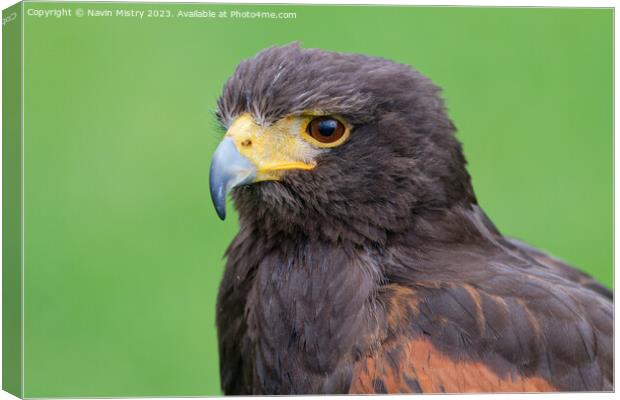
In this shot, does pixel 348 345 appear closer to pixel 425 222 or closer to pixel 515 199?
pixel 425 222

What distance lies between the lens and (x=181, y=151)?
22.2ft

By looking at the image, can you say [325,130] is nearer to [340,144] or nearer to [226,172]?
[340,144]

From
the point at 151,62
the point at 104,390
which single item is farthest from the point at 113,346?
the point at 151,62

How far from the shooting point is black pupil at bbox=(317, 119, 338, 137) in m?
4.38

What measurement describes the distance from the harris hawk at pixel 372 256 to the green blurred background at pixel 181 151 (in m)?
0.49

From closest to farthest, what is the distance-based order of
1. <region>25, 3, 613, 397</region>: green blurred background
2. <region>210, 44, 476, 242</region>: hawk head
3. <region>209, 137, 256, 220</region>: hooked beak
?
<region>209, 137, 256, 220</region>: hooked beak
<region>210, 44, 476, 242</region>: hawk head
<region>25, 3, 613, 397</region>: green blurred background

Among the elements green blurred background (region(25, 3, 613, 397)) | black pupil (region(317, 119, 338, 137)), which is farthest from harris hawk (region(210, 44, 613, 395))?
green blurred background (region(25, 3, 613, 397))

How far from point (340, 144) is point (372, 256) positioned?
1.46 feet

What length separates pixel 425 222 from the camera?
4488mm

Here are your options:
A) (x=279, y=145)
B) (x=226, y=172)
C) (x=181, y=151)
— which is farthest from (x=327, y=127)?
(x=181, y=151)

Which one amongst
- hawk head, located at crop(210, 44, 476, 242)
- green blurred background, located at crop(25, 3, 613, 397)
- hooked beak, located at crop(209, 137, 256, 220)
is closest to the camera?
hooked beak, located at crop(209, 137, 256, 220)

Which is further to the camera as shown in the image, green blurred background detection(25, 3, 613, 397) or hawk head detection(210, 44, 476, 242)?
green blurred background detection(25, 3, 613, 397)

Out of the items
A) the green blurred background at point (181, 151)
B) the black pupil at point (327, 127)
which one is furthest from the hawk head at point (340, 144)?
the green blurred background at point (181, 151)

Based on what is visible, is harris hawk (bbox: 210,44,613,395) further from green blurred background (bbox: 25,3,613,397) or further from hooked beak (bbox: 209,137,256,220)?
green blurred background (bbox: 25,3,613,397)
